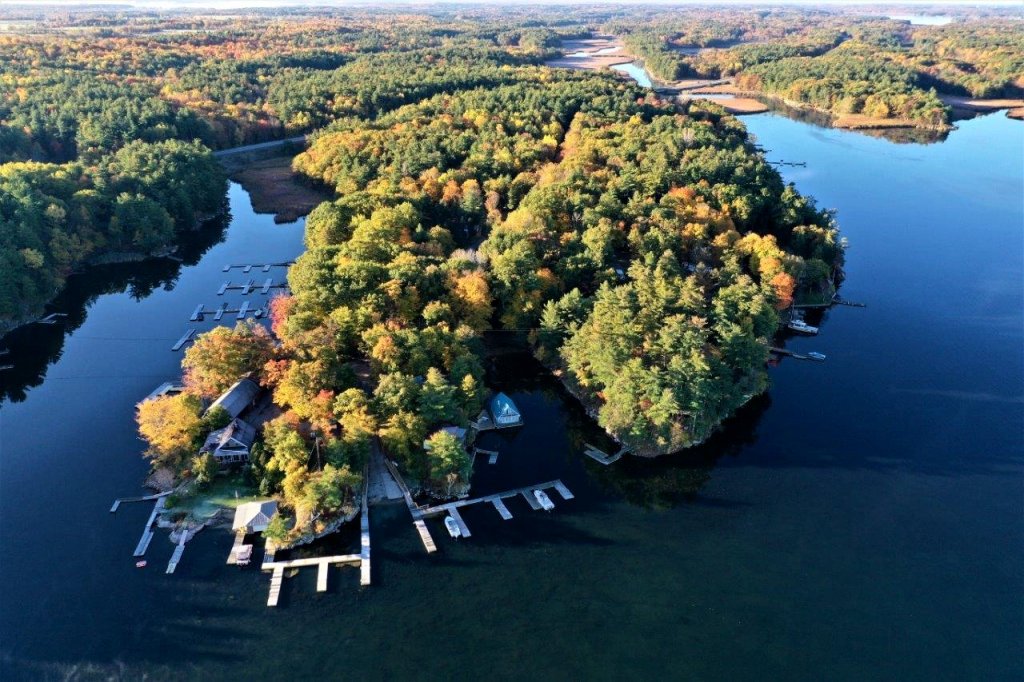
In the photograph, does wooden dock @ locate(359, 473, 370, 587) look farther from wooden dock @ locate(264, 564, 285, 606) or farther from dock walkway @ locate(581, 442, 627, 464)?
dock walkway @ locate(581, 442, 627, 464)

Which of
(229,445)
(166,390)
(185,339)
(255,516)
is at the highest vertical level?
(229,445)

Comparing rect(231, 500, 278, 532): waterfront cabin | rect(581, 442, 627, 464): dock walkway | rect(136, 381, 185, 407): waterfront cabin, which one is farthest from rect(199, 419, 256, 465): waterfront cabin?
rect(581, 442, 627, 464): dock walkway

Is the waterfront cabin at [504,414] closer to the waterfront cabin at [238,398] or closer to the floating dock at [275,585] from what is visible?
the waterfront cabin at [238,398]

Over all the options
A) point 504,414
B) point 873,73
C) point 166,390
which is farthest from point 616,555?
point 873,73

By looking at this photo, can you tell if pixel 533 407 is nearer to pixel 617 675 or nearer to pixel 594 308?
pixel 594 308

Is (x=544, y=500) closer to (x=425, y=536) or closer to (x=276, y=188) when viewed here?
(x=425, y=536)

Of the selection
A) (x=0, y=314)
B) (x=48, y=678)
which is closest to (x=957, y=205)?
(x=48, y=678)
